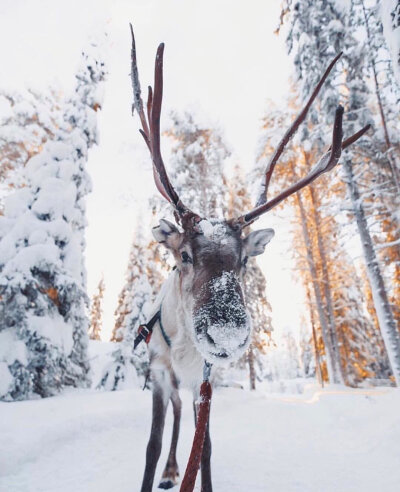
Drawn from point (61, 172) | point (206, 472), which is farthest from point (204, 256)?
point (61, 172)

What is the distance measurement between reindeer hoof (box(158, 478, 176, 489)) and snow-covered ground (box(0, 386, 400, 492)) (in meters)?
0.25

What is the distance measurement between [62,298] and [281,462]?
6.56 meters

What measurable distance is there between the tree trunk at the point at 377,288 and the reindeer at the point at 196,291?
306 inches

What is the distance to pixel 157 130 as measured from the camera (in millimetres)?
2477

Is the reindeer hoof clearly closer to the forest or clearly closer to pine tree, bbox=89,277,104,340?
the forest

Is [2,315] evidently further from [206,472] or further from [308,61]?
[308,61]

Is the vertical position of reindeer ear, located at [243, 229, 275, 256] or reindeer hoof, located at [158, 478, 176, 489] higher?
reindeer ear, located at [243, 229, 275, 256]

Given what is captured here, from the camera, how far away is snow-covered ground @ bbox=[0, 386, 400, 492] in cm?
295

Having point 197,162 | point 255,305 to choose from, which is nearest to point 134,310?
point 255,305

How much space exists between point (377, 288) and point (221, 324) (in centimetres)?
922

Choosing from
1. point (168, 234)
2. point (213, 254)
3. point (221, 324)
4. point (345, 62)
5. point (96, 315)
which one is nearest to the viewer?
point (221, 324)

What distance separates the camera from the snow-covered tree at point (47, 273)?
22.0 feet

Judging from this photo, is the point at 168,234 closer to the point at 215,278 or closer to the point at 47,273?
the point at 215,278

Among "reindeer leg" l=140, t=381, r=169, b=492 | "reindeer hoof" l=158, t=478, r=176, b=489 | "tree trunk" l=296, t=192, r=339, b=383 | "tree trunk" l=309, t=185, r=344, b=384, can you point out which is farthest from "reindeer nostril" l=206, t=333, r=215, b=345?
"tree trunk" l=296, t=192, r=339, b=383
